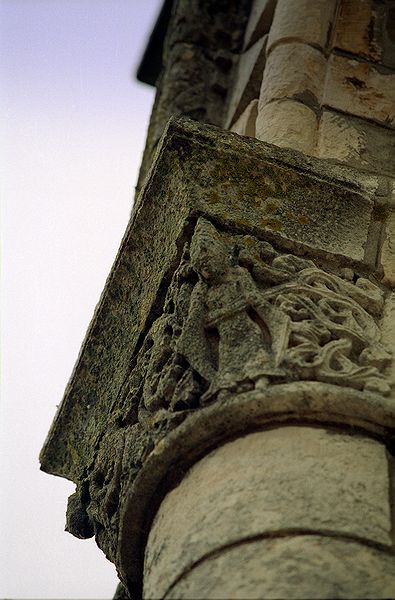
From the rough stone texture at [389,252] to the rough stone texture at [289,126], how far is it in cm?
43

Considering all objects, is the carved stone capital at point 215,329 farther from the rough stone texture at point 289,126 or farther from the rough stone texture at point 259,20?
the rough stone texture at point 259,20

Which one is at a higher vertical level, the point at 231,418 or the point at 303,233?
the point at 303,233

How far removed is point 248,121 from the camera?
370 cm

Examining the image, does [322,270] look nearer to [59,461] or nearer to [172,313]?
[172,313]

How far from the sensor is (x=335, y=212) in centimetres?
264

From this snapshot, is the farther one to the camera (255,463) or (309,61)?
(309,61)

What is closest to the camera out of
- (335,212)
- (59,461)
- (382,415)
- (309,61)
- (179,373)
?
(382,415)

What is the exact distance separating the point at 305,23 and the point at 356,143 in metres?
0.60

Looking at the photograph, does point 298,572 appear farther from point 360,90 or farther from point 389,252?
point 360,90

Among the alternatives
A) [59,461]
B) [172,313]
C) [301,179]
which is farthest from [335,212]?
[59,461]

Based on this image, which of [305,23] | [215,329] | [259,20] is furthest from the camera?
[259,20]

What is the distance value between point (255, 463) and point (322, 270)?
2.04ft

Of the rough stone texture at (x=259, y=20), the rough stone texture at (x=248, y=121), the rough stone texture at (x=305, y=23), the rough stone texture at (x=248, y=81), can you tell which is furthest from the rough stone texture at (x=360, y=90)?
the rough stone texture at (x=259, y=20)

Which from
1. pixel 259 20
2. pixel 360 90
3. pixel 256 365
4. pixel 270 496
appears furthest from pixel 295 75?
pixel 270 496
